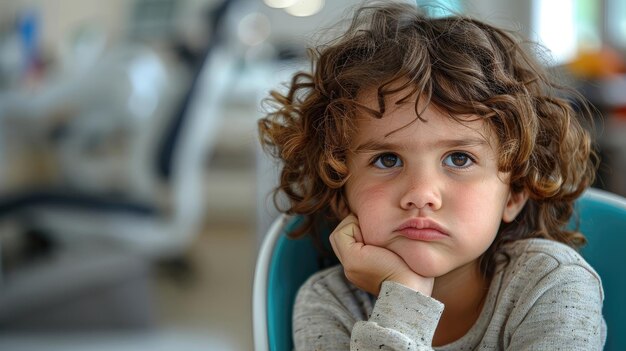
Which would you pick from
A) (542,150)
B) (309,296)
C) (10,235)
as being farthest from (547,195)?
(10,235)

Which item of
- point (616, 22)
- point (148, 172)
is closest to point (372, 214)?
point (148, 172)

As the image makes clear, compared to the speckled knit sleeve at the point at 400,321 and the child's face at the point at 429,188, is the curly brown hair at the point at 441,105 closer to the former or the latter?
the child's face at the point at 429,188

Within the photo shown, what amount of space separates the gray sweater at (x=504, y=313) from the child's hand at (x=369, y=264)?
0.05 feet

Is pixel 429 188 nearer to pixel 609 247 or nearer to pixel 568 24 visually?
pixel 609 247

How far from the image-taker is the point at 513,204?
83cm

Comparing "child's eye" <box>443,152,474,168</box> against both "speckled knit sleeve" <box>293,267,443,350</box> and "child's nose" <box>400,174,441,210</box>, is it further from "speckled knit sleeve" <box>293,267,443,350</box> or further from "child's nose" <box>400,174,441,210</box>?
"speckled knit sleeve" <box>293,267,443,350</box>

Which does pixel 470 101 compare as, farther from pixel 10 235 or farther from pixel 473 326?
pixel 10 235

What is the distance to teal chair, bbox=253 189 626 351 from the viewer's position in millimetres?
828

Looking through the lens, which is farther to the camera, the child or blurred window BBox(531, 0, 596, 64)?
blurred window BBox(531, 0, 596, 64)

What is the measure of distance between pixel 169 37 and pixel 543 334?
3840mm

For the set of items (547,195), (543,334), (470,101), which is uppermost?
(470,101)

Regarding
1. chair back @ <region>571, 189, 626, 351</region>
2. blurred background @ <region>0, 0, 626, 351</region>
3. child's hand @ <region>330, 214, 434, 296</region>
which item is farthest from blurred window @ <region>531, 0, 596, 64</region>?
child's hand @ <region>330, 214, 434, 296</region>

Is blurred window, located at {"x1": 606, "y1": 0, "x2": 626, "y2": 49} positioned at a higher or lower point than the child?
higher

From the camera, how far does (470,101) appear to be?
73 cm
